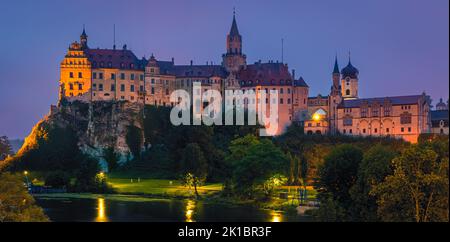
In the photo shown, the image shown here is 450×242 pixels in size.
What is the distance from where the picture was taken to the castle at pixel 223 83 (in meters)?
104

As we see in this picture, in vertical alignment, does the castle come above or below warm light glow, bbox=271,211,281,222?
above

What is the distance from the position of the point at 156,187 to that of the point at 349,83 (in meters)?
41.1

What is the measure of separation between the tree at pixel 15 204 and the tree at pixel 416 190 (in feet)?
64.7

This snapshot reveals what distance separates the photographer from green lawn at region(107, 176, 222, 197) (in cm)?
8115

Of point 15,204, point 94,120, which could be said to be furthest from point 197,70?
point 15,204

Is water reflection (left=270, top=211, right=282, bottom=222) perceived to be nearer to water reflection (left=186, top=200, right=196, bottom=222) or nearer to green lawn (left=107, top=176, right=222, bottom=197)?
water reflection (left=186, top=200, right=196, bottom=222)

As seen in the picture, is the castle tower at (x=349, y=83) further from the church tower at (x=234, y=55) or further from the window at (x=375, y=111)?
the church tower at (x=234, y=55)

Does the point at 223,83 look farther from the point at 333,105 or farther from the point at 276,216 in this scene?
the point at 276,216

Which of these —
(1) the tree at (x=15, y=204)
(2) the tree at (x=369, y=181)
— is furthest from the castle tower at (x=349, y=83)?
(1) the tree at (x=15, y=204)

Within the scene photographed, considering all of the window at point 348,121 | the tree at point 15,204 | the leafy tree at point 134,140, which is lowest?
the tree at point 15,204

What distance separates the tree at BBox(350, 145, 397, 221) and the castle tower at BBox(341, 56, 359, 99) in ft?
197

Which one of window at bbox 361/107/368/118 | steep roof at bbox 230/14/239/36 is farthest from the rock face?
window at bbox 361/107/368/118

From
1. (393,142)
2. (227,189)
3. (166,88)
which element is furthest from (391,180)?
(166,88)
